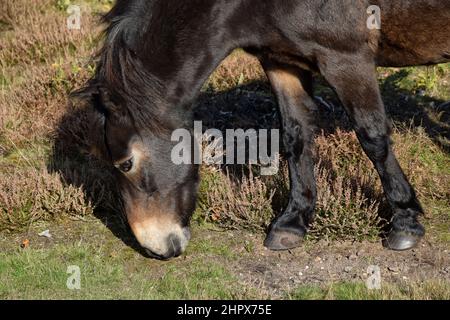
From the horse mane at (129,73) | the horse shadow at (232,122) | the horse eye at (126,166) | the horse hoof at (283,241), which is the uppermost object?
the horse mane at (129,73)

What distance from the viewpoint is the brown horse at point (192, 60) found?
172 inches

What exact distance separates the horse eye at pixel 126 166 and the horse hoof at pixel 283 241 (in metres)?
1.11

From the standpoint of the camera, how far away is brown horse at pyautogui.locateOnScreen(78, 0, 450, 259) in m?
4.36

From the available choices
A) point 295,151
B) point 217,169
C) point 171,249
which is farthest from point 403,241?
point 217,169

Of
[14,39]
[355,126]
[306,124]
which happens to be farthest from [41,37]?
[355,126]

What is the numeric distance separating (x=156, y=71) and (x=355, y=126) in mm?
1203

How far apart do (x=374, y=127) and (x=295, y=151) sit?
728 mm

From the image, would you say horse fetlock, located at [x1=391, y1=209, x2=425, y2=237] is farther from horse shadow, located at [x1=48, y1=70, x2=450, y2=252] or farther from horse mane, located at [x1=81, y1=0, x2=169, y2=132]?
horse mane, located at [x1=81, y1=0, x2=169, y2=132]

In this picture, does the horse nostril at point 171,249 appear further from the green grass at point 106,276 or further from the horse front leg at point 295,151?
the horse front leg at point 295,151

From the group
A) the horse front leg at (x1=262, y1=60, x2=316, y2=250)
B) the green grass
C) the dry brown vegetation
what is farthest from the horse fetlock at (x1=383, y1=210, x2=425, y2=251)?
the green grass

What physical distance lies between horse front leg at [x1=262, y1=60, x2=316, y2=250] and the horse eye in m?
1.11

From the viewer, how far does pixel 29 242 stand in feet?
17.5

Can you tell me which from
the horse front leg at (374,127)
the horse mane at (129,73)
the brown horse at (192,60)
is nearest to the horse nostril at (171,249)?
the brown horse at (192,60)

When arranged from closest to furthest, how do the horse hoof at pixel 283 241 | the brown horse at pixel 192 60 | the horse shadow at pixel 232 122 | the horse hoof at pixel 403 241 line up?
the brown horse at pixel 192 60 → the horse hoof at pixel 403 241 → the horse hoof at pixel 283 241 → the horse shadow at pixel 232 122
